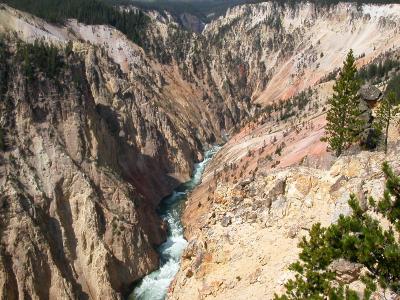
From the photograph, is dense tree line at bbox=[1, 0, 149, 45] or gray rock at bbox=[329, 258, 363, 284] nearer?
gray rock at bbox=[329, 258, 363, 284]

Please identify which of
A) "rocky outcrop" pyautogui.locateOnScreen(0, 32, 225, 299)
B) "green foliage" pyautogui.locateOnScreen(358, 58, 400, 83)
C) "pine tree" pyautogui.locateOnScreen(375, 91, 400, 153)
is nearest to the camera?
"pine tree" pyautogui.locateOnScreen(375, 91, 400, 153)

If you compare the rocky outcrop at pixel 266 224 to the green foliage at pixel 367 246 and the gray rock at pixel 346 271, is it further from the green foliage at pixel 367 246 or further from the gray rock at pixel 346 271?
the green foliage at pixel 367 246

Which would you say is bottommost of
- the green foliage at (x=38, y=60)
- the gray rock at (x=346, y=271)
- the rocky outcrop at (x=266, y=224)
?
the gray rock at (x=346, y=271)

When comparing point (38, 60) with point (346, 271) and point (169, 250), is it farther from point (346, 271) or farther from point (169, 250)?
point (346, 271)

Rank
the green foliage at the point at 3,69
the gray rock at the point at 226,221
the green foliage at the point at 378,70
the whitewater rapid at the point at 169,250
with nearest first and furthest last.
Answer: the gray rock at the point at 226,221 < the whitewater rapid at the point at 169,250 < the green foliage at the point at 3,69 < the green foliage at the point at 378,70

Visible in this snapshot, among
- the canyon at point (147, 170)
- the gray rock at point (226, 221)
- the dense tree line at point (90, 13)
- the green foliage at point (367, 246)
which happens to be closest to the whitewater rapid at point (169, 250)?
the canyon at point (147, 170)

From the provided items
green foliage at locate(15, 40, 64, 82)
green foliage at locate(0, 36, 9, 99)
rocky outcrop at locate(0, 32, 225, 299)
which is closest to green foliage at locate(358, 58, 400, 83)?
rocky outcrop at locate(0, 32, 225, 299)

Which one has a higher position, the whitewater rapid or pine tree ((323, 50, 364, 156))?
pine tree ((323, 50, 364, 156))

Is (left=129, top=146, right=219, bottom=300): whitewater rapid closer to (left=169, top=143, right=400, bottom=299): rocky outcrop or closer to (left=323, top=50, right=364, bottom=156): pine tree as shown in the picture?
(left=323, top=50, right=364, bottom=156): pine tree
